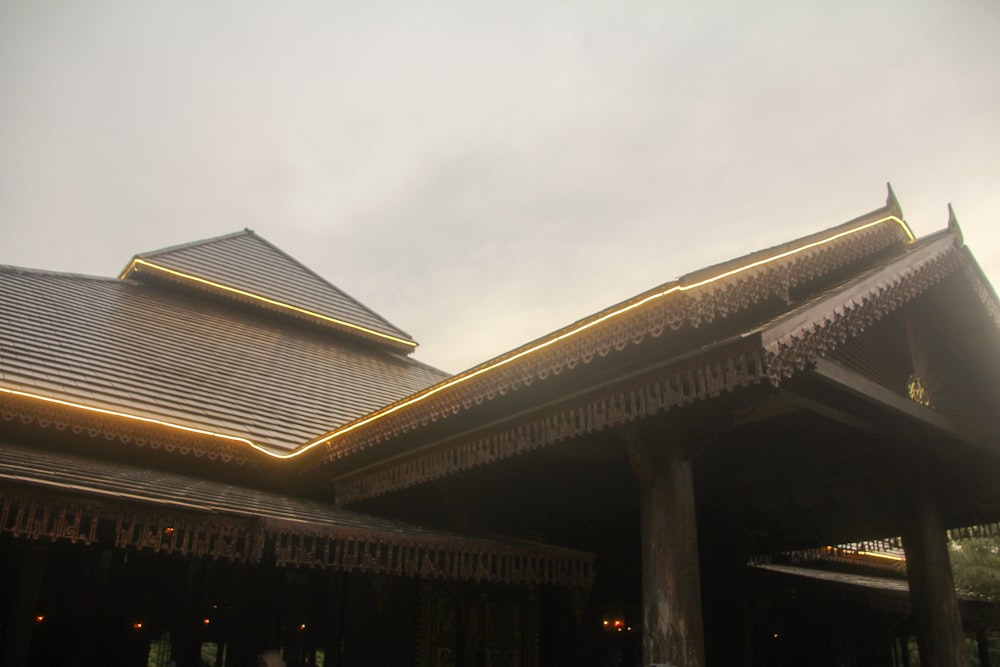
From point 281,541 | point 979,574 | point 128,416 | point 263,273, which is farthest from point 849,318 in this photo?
point 979,574

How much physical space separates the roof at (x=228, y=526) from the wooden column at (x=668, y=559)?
196 cm

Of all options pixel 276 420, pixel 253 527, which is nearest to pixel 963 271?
pixel 253 527

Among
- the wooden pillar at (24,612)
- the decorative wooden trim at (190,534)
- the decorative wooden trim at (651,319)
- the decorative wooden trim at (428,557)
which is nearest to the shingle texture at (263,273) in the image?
the decorative wooden trim at (651,319)

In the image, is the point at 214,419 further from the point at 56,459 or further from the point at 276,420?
the point at 56,459

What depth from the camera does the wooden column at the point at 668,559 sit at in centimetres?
538

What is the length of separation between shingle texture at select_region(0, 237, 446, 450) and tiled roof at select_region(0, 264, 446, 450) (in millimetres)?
19

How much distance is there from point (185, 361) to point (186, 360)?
0.06 m

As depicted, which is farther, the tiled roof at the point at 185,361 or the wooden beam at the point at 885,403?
the tiled roof at the point at 185,361

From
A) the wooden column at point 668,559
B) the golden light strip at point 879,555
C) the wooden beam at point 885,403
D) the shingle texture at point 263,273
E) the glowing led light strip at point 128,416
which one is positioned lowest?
the wooden column at point 668,559

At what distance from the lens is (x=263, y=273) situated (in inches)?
581

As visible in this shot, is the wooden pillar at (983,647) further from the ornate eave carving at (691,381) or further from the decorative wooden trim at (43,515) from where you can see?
the decorative wooden trim at (43,515)

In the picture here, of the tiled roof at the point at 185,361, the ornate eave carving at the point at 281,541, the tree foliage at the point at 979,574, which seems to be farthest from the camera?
the tree foliage at the point at 979,574

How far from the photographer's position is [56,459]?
734 cm

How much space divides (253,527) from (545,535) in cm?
462
